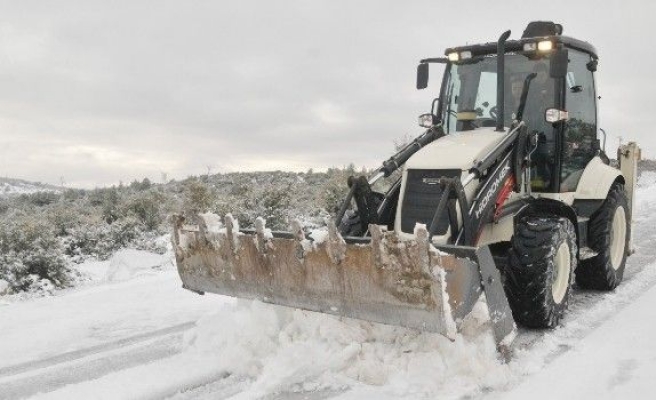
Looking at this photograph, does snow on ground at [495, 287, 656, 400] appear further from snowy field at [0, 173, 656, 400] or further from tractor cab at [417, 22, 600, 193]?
tractor cab at [417, 22, 600, 193]

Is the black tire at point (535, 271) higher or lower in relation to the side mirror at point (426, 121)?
lower

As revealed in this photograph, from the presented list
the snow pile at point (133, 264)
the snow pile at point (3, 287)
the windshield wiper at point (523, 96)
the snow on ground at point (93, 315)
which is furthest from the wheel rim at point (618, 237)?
the snow pile at point (3, 287)

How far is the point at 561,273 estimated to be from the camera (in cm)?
523

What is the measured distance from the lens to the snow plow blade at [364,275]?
12.2 feet

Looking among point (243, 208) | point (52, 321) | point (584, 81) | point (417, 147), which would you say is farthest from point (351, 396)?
point (243, 208)

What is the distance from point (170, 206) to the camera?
17734 mm

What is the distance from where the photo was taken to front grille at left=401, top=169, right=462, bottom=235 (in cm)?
503

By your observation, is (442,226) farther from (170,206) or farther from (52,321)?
(170,206)

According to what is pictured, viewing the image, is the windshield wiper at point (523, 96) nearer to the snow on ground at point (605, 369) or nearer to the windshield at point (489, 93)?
the windshield at point (489, 93)

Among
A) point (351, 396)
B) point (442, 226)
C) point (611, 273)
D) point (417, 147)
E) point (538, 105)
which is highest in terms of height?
point (538, 105)

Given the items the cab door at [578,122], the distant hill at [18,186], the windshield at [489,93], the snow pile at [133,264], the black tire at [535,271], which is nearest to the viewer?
the black tire at [535,271]

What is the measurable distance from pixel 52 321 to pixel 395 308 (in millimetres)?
3650

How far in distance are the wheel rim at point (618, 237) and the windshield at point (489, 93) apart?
1.82 meters

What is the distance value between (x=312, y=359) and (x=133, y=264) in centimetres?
569
